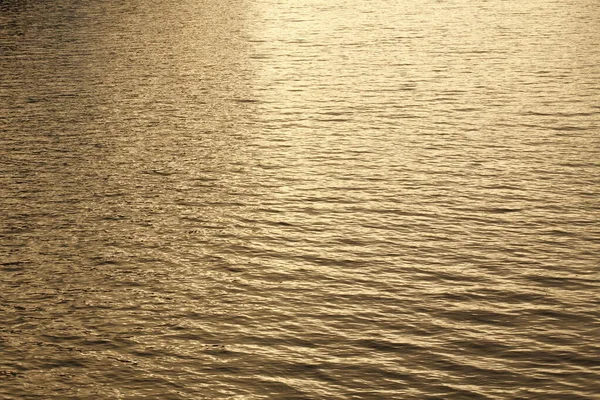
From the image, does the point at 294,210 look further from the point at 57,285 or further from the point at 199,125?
the point at 199,125

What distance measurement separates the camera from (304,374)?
915 inches

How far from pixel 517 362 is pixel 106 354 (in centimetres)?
994

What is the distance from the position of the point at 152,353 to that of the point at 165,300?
369 cm

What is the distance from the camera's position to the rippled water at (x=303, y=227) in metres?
23.9

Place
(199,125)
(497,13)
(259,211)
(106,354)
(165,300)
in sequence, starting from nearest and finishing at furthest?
1. (106,354)
2. (165,300)
3. (259,211)
4. (199,125)
5. (497,13)

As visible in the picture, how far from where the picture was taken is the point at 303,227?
34.3 meters

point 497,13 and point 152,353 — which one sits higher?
point 152,353

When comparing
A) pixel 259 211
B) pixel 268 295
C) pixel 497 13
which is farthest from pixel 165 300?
pixel 497 13

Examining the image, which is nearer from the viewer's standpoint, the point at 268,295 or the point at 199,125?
the point at 268,295

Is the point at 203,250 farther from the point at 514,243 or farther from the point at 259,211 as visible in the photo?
the point at 514,243

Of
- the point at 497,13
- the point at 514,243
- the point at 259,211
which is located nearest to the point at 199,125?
the point at 259,211

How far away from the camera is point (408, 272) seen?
1168 inches

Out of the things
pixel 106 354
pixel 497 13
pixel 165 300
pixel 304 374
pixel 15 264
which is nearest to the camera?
pixel 304 374

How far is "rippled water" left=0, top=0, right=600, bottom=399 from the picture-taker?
78.3 ft
